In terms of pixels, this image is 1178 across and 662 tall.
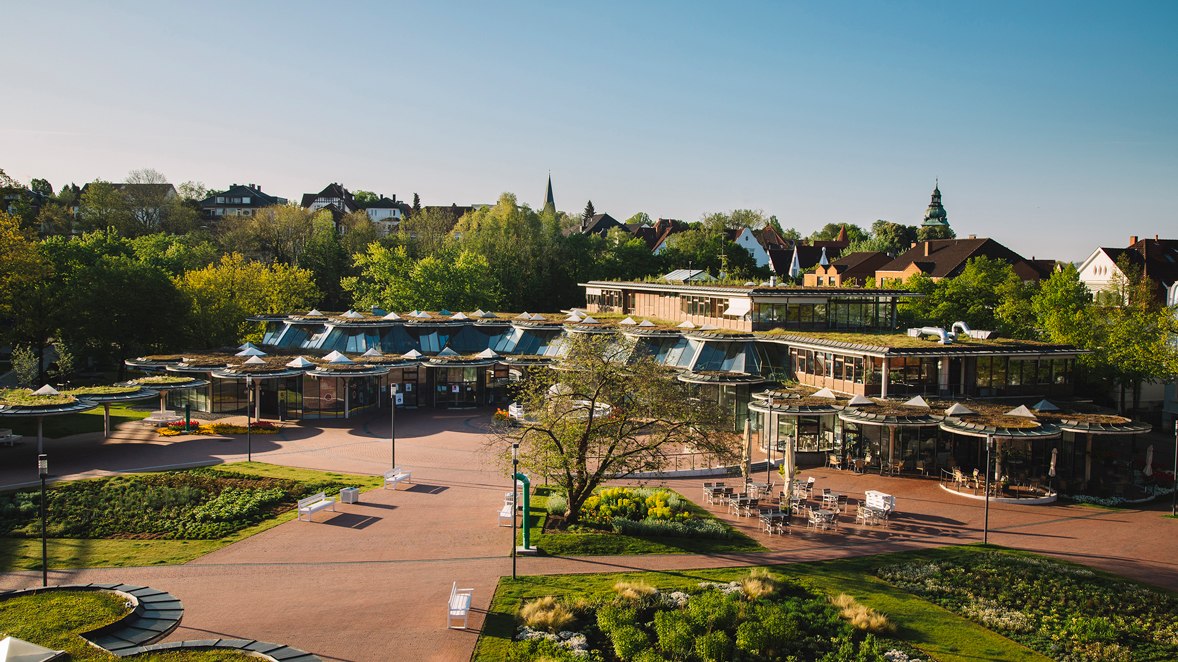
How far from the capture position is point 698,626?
17094 mm

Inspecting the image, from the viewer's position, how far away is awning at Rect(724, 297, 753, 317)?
42.8 metres

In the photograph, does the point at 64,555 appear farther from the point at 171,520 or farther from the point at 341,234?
the point at 341,234

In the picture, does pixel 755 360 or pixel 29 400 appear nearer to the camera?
pixel 29 400

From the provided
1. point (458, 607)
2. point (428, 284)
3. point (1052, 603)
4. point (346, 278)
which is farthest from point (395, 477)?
point (346, 278)

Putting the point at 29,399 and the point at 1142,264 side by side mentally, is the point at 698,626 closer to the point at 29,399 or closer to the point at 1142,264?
the point at 29,399

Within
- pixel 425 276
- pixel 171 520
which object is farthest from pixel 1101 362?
pixel 425 276

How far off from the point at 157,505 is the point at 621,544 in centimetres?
1550

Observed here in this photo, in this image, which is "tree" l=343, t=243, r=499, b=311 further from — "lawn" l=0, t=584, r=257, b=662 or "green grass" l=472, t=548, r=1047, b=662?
"lawn" l=0, t=584, r=257, b=662

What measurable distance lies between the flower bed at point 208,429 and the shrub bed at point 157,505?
9157 mm

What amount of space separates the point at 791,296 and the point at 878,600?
25.8 metres

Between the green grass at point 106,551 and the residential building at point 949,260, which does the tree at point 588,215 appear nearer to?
the residential building at point 949,260

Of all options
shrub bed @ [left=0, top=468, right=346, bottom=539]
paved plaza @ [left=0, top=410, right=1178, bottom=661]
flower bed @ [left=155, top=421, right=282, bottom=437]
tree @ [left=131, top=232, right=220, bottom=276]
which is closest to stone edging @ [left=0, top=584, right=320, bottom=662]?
→ paved plaza @ [left=0, top=410, right=1178, bottom=661]

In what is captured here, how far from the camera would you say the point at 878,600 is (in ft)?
62.4

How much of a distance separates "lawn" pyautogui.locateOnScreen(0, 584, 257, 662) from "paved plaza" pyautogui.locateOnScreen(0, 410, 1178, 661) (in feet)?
5.31
